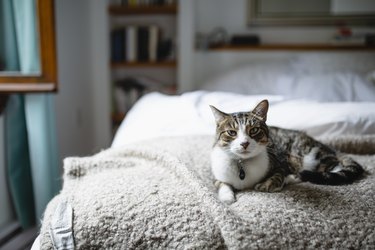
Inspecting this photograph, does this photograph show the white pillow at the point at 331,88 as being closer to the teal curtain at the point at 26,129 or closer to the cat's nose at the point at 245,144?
the cat's nose at the point at 245,144

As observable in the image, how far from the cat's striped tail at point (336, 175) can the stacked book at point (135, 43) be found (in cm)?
184

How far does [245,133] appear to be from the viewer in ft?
2.67

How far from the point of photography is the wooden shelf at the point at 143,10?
8.01 ft

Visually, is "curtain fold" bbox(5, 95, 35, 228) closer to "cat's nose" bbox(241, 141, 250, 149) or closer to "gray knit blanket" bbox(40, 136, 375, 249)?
"gray knit blanket" bbox(40, 136, 375, 249)

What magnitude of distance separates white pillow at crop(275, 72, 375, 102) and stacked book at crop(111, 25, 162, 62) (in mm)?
968

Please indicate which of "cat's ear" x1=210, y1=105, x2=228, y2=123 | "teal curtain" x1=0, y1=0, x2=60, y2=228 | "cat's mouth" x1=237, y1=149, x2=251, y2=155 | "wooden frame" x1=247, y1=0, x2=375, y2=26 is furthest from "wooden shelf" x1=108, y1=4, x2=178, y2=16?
"cat's mouth" x1=237, y1=149, x2=251, y2=155

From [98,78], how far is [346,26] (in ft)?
5.72

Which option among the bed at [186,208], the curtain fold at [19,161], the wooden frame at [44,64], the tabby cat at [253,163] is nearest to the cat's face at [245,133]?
the tabby cat at [253,163]

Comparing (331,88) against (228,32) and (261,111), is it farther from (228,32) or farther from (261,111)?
(261,111)

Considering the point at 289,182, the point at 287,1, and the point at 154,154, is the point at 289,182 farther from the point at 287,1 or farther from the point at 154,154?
the point at 287,1

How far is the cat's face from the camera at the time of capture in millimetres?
808

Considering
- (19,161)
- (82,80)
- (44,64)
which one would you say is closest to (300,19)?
(82,80)

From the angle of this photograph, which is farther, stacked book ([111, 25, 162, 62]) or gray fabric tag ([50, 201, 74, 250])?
stacked book ([111, 25, 162, 62])

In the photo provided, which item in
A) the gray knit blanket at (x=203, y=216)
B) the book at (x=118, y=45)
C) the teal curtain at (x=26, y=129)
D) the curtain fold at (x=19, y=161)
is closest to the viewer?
the gray knit blanket at (x=203, y=216)
